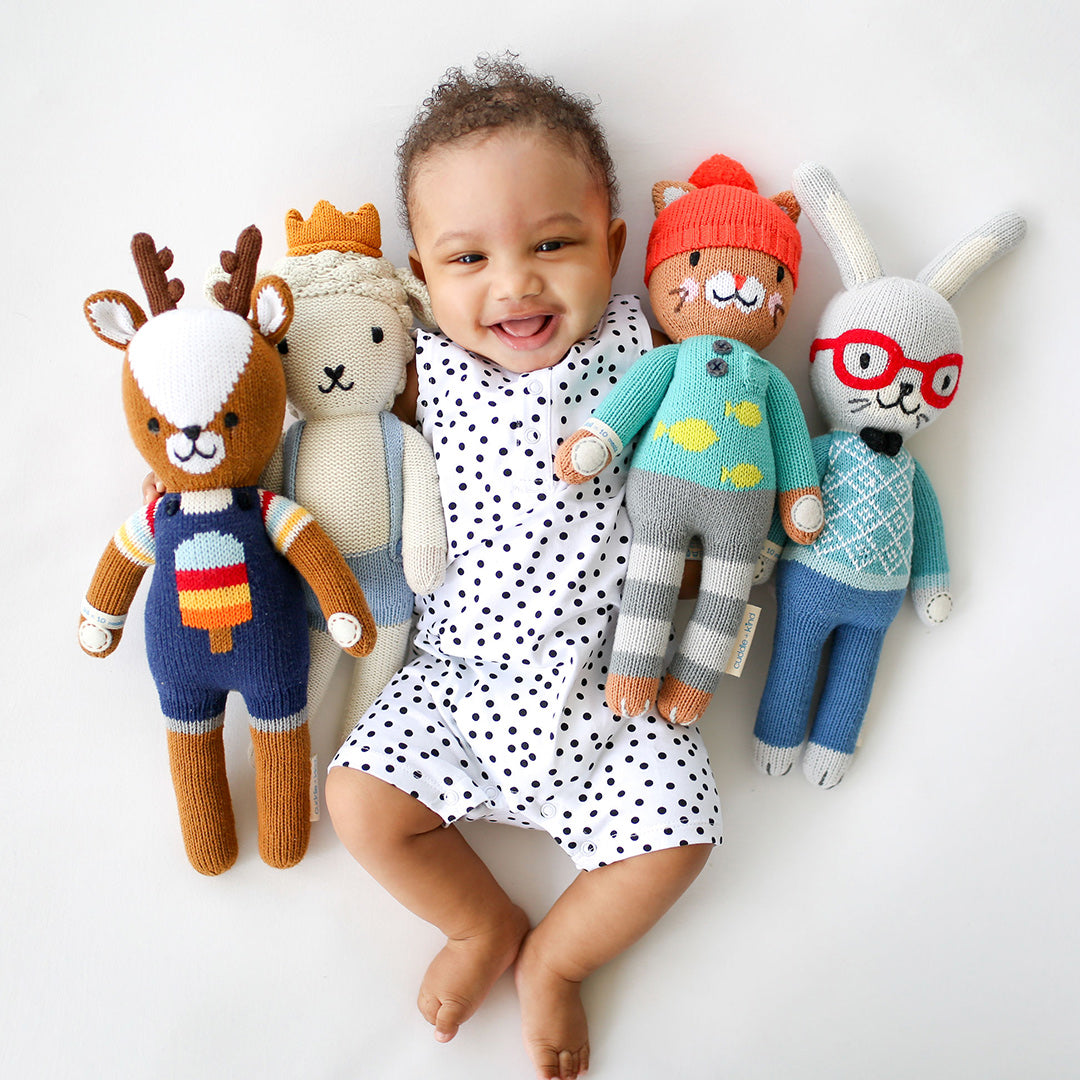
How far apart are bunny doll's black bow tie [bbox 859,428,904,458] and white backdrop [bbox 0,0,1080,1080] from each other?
0.54 ft

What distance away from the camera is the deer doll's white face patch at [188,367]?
0.98 metres

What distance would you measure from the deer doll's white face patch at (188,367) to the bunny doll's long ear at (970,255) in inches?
35.7

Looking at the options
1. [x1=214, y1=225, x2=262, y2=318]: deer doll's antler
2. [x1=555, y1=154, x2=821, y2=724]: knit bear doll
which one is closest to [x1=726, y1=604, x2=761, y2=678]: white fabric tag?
[x1=555, y1=154, x2=821, y2=724]: knit bear doll

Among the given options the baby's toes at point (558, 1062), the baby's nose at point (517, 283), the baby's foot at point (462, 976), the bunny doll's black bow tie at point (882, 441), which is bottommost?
the baby's toes at point (558, 1062)

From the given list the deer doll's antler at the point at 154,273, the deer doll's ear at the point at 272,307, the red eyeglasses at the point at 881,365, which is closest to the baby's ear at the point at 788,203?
the red eyeglasses at the point at 881,365

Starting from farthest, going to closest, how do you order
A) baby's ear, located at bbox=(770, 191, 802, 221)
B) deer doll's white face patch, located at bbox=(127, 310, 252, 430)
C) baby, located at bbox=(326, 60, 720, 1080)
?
baby's ear, located at bbox=(770, 191, 802, 221)
baby, located at bbox=(326, 60, 720, 1080)
deer doll's white face patch, located at bbox=(127, 310, 252, 430)

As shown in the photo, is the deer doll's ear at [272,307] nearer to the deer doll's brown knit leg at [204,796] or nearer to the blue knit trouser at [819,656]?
the deer doll's brown knit leg at [204,796]

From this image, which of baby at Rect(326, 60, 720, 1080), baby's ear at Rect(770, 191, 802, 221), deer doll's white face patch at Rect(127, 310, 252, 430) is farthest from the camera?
baby's ear at Rect(770, 191, 802, 221)

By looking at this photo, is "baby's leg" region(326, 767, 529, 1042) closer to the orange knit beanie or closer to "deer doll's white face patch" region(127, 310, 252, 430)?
"deer doll's white face patch" region(127, 310, 252, 430)

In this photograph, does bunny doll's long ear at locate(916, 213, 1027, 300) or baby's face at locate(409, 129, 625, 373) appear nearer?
baby's face at locate(409, 129, 625, 373)

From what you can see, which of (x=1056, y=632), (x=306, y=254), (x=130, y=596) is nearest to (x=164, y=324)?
(x=306, y=254)

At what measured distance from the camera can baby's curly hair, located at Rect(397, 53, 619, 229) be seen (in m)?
1.10

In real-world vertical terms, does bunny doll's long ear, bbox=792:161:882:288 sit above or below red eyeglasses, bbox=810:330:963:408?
above

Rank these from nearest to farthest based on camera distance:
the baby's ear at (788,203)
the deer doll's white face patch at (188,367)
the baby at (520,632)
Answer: the deer doll's white face patch at (188,367) < the baby at (520,632) < the baby's ear at (788,203)
